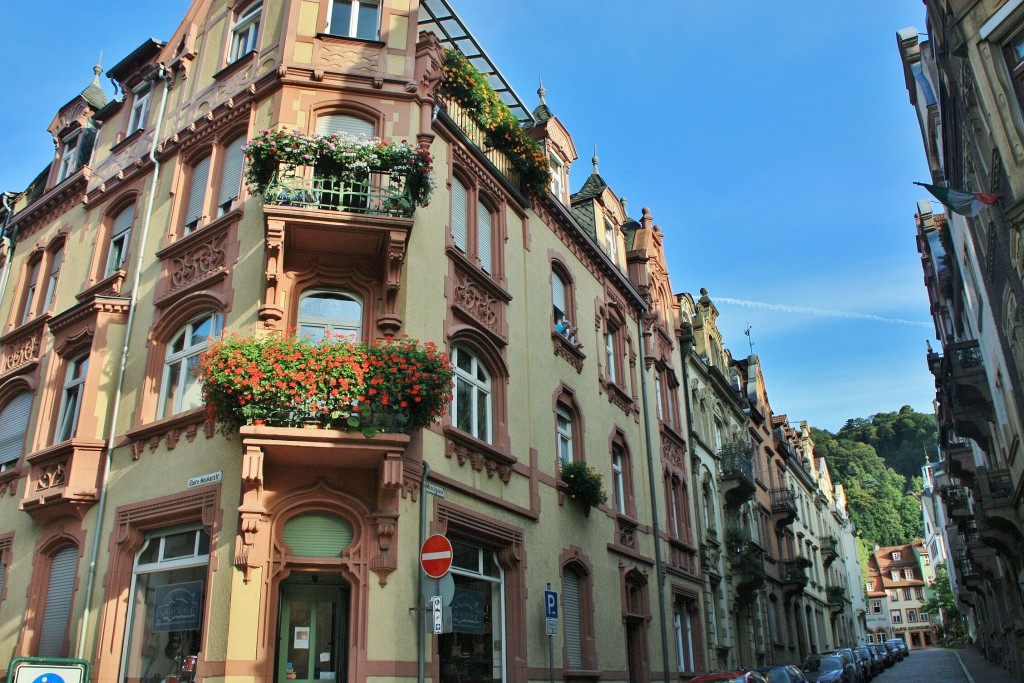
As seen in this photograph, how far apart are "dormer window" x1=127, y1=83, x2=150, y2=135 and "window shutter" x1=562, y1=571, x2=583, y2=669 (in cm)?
1374

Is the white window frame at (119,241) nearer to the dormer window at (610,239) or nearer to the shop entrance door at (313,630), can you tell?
the shop entrance door at (313,630)

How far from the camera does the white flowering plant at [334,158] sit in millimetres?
12633

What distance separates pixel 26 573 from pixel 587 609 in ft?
35.3

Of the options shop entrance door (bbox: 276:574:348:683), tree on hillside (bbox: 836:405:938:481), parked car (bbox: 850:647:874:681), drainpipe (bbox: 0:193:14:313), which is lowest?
parked car (bbox: 850:647:874:681)

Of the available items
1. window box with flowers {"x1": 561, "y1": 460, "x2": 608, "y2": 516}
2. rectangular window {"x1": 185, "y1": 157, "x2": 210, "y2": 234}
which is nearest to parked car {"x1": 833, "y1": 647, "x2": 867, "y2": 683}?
window box with flowers {"x1": 561, "y1": 460, "x2": 608, "y2": 516}

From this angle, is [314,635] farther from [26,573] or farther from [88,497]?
[26,573]

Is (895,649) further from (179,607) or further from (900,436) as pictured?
(900,436)

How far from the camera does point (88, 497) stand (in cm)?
1364

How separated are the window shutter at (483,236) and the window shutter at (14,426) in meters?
9.72

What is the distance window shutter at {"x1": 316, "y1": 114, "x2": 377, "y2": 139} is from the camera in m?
14.7

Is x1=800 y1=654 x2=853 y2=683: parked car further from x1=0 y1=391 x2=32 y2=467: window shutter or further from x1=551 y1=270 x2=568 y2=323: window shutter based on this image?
x1=0 y1=391 x2=32 y2=467: window shutter

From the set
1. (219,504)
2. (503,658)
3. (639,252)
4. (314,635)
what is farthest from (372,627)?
(639,252)

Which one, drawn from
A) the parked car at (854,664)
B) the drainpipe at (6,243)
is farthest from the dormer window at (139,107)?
the parked car at (854,664)

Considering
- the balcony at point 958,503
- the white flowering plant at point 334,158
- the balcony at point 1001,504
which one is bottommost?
the balcony at point 1001,504
